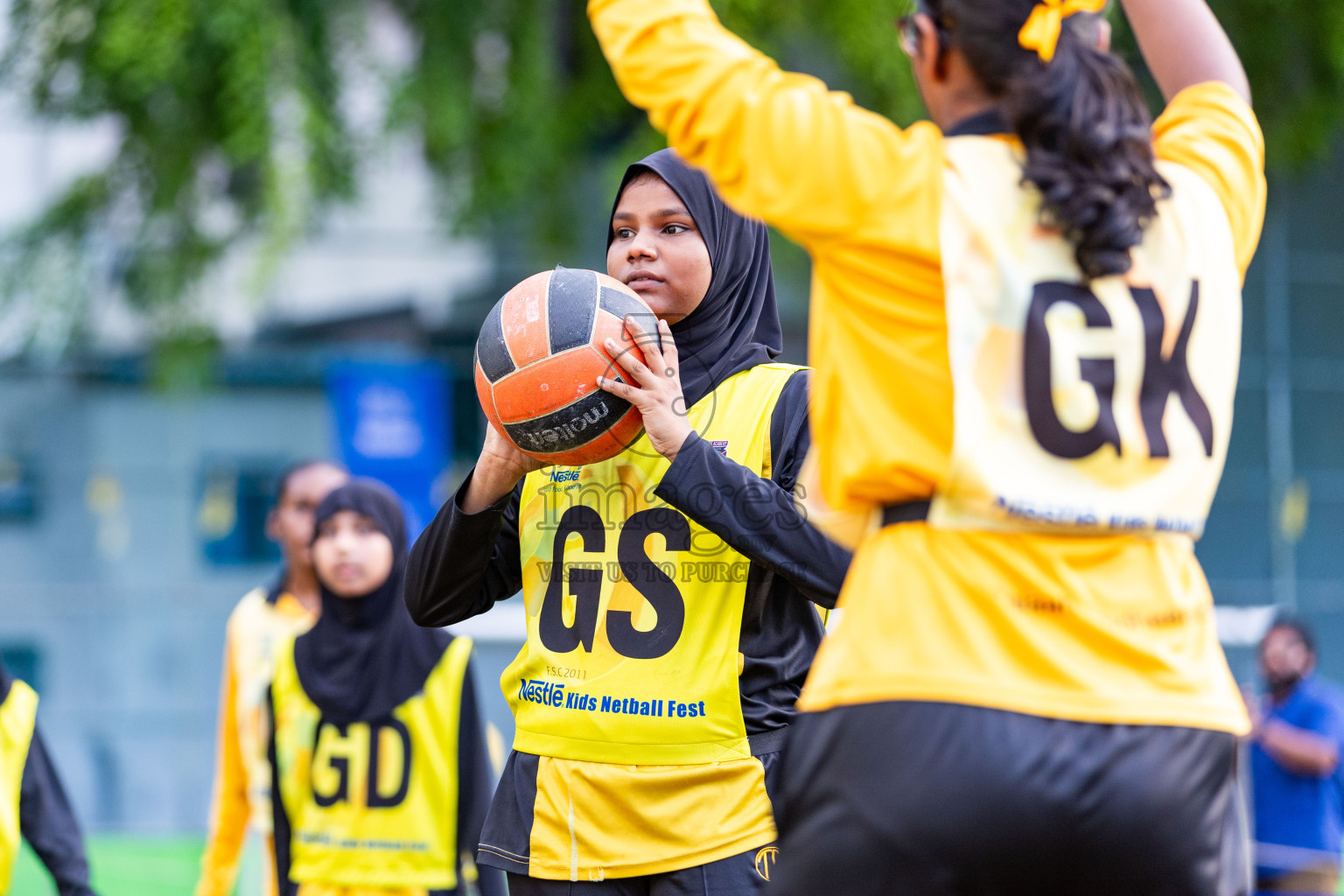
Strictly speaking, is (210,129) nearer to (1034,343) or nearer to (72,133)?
(72,133)

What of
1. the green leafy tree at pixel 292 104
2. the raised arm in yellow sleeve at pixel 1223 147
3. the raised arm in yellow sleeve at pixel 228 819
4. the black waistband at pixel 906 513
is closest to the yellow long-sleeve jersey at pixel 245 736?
the raised arm in yellow sleeve at pixel 228 819

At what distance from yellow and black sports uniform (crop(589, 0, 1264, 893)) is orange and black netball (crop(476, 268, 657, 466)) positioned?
2.76ft

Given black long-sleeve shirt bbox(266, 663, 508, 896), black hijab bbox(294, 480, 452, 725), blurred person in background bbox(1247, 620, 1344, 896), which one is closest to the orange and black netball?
black hijab bbox(294, 480, 452, 725)

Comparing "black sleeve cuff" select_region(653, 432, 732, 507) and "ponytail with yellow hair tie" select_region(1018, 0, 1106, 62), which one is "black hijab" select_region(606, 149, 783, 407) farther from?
"ponytail with yellow hair tie" select_region(1018, 0, 1106, 62)

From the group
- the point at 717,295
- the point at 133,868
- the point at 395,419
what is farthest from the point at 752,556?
the point at 395,419

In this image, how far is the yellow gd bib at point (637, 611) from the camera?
9.10ft

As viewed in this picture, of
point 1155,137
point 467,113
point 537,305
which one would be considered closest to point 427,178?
point 467,113

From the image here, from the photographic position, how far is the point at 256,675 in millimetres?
5855

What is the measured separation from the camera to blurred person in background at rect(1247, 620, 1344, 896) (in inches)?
305

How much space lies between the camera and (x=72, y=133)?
14547mm

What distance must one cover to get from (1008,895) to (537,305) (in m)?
1.58

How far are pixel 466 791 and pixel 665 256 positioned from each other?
221 cm

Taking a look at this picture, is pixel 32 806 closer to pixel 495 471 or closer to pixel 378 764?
pixel 378 764

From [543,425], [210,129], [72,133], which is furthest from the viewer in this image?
[72,133]
